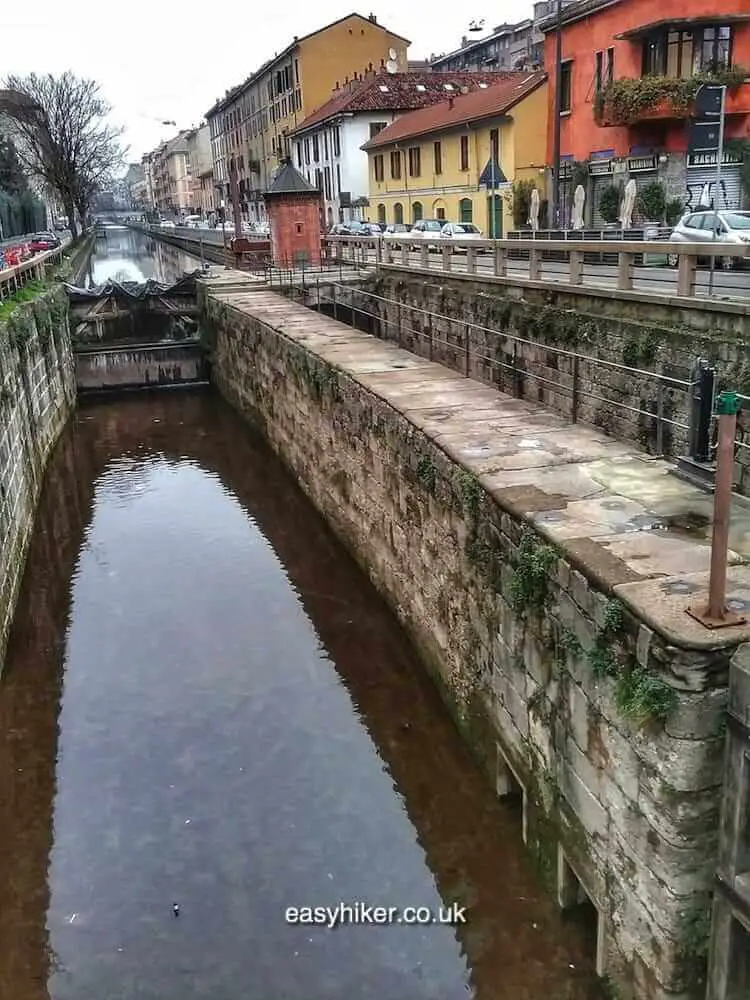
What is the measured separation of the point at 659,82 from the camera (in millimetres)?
25703

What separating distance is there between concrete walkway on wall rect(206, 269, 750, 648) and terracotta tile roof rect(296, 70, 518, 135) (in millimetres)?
Result: 42128

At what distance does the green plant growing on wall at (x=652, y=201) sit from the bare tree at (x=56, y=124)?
149ft

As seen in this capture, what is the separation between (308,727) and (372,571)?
2979 millimetres

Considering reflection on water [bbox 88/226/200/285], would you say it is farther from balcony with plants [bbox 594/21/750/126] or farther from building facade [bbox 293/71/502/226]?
balcony with plants [bbox 594/21/750/126]

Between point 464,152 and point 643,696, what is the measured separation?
35.6 metres

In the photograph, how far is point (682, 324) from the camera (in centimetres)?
1178

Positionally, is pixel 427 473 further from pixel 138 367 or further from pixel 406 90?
pixel 406 90

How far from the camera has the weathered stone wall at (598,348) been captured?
10758 millimetres

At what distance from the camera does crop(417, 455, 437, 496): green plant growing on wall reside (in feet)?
28.2

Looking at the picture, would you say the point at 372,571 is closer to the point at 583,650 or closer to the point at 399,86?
the point at 583,650

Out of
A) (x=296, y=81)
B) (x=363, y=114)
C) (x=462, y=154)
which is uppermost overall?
(x=296, y=81)

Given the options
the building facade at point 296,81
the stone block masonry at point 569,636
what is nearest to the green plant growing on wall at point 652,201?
the stone block masonry at point 569,636

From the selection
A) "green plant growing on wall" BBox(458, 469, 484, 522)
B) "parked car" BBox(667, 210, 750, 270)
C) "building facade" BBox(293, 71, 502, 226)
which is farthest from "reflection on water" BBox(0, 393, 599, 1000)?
"building facade" BBox(293, 71, 502, 226)

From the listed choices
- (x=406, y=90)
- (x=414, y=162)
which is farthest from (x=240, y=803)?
(x=406, y=90)
